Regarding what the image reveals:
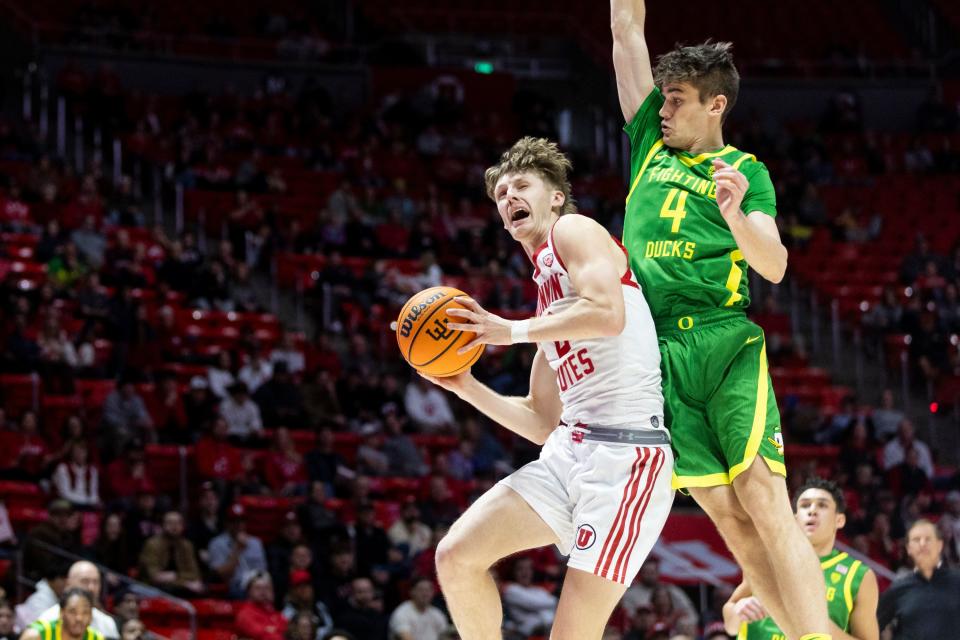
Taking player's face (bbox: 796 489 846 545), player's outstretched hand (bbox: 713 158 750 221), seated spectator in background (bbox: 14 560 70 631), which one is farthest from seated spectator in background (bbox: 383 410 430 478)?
player's outstretched hand (bbox: 713 158 750 221)

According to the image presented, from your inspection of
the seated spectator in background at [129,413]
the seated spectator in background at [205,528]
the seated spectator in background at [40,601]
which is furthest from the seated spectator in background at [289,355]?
the seated spectator in background at [40,601]

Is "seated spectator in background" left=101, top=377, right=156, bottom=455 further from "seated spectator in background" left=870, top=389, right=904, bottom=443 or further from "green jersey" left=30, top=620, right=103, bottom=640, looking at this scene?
"seated spectator in background" left=870, top=389, right=904, bottom=443

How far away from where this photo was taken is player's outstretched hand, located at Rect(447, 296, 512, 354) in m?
4.84

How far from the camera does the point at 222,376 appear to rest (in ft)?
49.2

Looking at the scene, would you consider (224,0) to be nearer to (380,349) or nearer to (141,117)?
(141,117)

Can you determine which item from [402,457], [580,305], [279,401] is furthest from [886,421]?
[580,305]

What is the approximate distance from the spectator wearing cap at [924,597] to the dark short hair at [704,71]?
3648mm

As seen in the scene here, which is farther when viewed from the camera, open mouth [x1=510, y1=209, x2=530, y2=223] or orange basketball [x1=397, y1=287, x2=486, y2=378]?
open mouth [x1=510, y1=209, x2=530, y2=223]

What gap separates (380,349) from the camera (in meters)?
17.1

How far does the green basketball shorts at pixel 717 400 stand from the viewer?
16.5ft

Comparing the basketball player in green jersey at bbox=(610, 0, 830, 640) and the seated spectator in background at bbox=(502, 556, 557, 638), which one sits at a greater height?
the basketball player in green jersey at bbox=(610, 0, 830, 640)

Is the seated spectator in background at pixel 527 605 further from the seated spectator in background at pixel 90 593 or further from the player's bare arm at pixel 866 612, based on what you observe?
the player's bare arm at pixel 866 612

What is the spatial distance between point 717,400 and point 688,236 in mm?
641

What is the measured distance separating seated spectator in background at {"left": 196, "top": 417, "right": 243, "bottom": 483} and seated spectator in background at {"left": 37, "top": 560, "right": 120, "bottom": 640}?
356 centimetres
